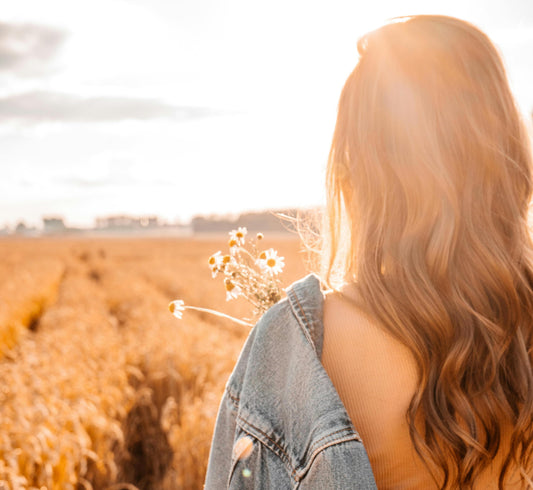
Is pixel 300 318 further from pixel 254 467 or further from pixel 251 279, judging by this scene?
pixel 251 279

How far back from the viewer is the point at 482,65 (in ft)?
3.86

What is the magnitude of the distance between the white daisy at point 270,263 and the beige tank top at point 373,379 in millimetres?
458

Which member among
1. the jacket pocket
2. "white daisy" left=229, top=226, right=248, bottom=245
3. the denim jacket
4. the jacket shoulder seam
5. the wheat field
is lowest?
the wheat field

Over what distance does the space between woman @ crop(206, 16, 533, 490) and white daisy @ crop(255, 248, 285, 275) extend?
31 cm

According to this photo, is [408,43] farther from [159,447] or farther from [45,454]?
[159,447]

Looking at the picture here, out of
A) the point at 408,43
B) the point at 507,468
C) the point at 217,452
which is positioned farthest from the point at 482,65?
the point at 217,452

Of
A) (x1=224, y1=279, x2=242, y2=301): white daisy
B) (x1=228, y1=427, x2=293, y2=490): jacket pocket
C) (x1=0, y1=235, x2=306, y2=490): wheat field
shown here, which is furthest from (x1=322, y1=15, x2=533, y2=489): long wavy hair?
(x1=0, y1=235, x2=306, y2=490): wheat field

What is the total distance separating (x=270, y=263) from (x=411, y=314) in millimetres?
601

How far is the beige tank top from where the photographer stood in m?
1.05

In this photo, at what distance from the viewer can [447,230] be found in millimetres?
1114

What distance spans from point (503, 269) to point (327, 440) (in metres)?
0.52

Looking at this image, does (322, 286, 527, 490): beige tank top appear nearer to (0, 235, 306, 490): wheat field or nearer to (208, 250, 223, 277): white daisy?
(208, 250, 223, 277): white daisy

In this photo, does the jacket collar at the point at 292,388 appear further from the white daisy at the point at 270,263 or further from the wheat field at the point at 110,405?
the wheat field at the point at 110,405

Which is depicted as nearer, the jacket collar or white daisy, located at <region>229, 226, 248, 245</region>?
the jacket collar
